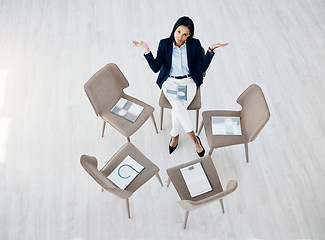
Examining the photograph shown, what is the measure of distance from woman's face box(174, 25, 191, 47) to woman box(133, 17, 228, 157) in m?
0.02

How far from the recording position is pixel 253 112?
316 centimetres

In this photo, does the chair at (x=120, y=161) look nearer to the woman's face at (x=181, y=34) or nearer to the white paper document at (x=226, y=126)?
the white paper document at (x=226, y=126)

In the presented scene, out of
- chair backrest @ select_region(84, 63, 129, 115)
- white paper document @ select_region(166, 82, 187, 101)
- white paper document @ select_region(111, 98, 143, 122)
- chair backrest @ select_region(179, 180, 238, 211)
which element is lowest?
A: chair backrest @ select_region(179, 180, 238, 211)

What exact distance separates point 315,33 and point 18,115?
4456mm

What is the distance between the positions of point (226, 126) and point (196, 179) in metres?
0.73

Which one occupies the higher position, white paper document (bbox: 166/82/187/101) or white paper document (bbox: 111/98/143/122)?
white paper document (bbox: 111/98/143/122)

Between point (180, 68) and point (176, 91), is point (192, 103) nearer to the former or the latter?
point (176, 91)

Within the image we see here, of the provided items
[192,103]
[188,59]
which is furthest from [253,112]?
[188,59]

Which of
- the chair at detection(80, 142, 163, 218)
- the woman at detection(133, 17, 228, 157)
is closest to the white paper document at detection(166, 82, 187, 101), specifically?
the woman at detection(133, 17, 228, 157)

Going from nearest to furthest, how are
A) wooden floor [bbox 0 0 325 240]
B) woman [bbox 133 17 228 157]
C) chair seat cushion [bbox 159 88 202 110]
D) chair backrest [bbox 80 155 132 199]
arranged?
chair backrest [bbox 80 155 132 199] → wooden floor [bbox 0 0 325 240] → woman [bbox 133 17 228 157] → chair seat cushion [bbox 159 88 202 110]

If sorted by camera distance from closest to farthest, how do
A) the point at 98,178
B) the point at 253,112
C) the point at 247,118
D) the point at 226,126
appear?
the point at 98,178
the point at 253,112
the point at 247,118
the point at 226,126

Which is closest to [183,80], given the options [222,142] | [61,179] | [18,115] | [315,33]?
[222,142]

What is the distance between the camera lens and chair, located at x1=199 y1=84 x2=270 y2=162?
304 centimetres

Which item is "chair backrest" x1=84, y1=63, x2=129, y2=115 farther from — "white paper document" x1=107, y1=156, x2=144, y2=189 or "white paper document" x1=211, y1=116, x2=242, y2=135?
"white paper document" x1=211, y1=116, x2=242, y2=135
